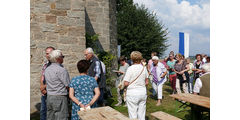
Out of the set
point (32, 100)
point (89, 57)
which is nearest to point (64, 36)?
point (89, 57)

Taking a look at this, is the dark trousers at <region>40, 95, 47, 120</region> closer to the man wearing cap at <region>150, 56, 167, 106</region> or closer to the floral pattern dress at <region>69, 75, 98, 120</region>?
the floral pattern dress at <region>69, 75, 98, 120</region>

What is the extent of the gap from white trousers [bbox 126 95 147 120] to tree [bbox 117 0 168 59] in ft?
55.4

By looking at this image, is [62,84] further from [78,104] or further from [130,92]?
[130,92]

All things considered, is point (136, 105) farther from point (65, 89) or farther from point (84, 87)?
point (65, 89)

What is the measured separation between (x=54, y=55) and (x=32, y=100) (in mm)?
2145

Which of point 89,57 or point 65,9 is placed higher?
point 65,9

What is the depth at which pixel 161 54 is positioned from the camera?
72.1 ft

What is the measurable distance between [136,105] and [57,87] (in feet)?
4.83

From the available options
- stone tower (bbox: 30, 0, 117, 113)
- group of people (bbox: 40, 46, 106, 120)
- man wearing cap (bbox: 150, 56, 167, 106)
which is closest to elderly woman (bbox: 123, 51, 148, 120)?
group of people (bbox: 40, 46, 106, 120)

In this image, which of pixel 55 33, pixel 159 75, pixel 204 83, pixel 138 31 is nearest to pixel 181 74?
pixel 159 75

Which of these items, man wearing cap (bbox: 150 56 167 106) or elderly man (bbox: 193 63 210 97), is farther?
man wearing cap (bbox: 150 56 167 106)

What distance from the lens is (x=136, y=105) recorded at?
3357 mm

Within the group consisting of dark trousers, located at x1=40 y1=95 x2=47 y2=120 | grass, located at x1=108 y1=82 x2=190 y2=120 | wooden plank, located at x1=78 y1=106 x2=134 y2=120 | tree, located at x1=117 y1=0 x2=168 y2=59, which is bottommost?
grass, located at x1=108 y1=82 x2=190 y2=120

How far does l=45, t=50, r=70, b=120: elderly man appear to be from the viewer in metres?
3.00
